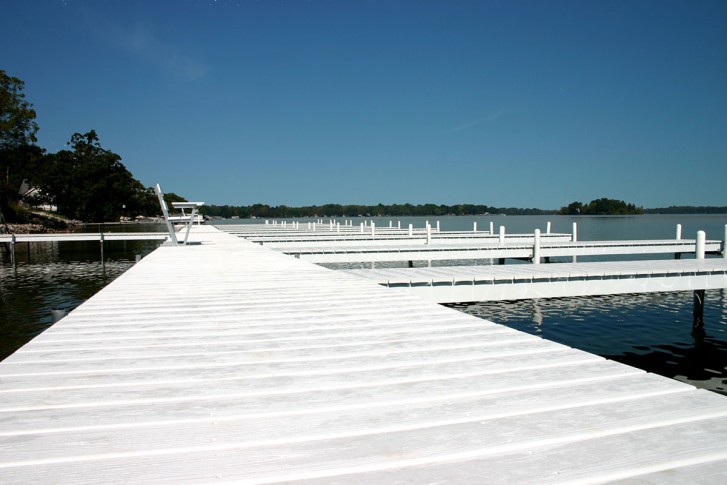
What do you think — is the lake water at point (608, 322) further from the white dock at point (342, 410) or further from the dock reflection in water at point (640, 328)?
the white dock at point (342, 410)

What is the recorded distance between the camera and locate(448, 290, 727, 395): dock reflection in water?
768 centimetres

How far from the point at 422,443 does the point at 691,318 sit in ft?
37.3

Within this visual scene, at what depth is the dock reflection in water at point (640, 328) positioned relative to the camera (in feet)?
25.2

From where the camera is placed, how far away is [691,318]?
10766mm

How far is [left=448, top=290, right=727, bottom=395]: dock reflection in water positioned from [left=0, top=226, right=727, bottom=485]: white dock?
565cm

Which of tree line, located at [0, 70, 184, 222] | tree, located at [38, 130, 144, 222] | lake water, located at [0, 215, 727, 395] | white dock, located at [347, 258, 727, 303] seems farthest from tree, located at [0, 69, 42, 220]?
white dock, located at [347, 258, 727, 303]

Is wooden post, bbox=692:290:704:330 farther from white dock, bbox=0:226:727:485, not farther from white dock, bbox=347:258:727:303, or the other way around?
white dock, bbox=0:226:727:485

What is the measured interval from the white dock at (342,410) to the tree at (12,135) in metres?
49.7

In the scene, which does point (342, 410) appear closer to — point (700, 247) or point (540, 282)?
point (540, 282)

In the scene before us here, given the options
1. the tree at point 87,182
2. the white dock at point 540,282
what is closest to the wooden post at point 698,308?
the white dock at point 540,282

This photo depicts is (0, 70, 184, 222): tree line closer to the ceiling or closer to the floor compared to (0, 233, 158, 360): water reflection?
closer to the ceiling

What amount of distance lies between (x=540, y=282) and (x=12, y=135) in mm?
50470

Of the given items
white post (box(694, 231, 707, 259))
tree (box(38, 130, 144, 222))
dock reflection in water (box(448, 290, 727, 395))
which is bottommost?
dock reflection in water (box(448, 290, 727, 395))

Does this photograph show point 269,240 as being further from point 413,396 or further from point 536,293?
point 413,396
